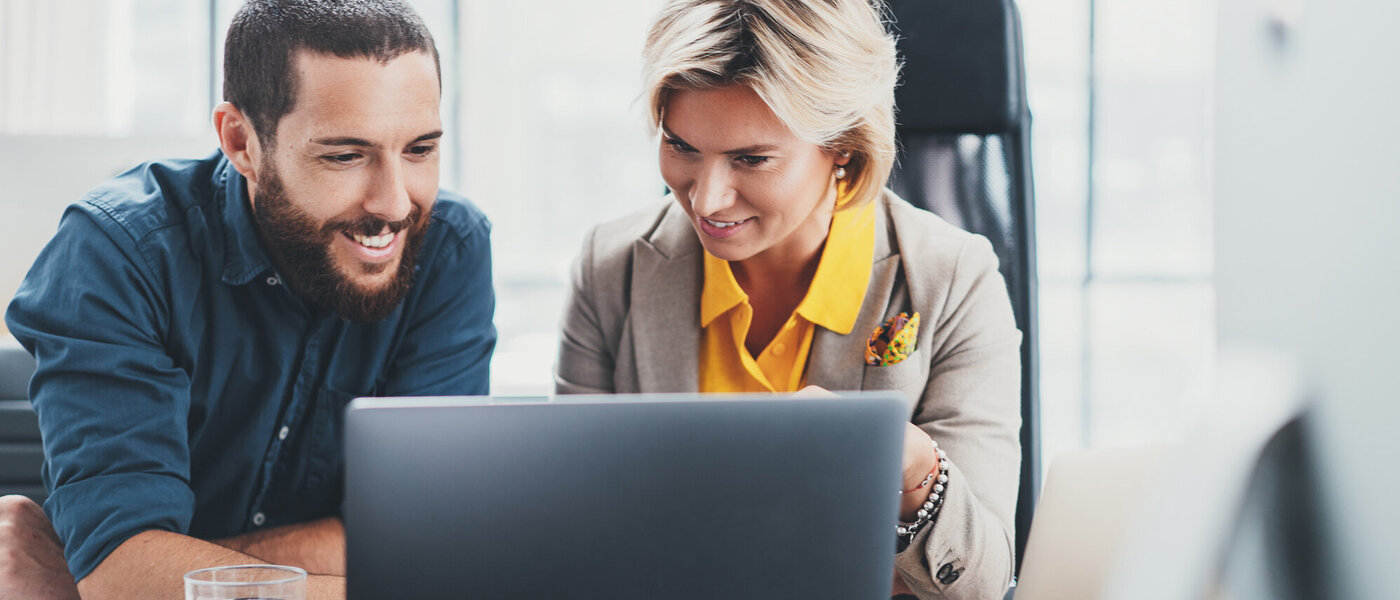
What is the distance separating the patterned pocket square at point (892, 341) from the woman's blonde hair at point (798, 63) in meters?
0.17

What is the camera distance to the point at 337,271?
128 centimetres

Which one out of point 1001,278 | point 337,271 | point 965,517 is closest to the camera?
point 965,517

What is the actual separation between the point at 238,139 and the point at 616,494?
94 cm

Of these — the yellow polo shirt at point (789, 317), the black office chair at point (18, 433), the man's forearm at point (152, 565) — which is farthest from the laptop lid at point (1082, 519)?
the black office chair at point (18, 433)

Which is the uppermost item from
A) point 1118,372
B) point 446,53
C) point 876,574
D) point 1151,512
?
point 446,53

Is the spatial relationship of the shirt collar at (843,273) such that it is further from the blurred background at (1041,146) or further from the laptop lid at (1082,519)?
the blurred background at (1041,146)

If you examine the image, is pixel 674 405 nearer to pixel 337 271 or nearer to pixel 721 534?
pixel 721 534

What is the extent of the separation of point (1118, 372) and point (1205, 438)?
15.2 ft

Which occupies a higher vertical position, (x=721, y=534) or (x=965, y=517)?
(x=721, y=534)

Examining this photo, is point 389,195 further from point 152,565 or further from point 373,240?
point 152,565

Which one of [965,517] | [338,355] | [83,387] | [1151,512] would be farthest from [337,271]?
[1151,512]

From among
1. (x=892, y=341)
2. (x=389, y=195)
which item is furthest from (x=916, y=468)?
(x=389, y=195)

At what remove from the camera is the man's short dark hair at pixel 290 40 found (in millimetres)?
1208

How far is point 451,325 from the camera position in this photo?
56.1 inches
